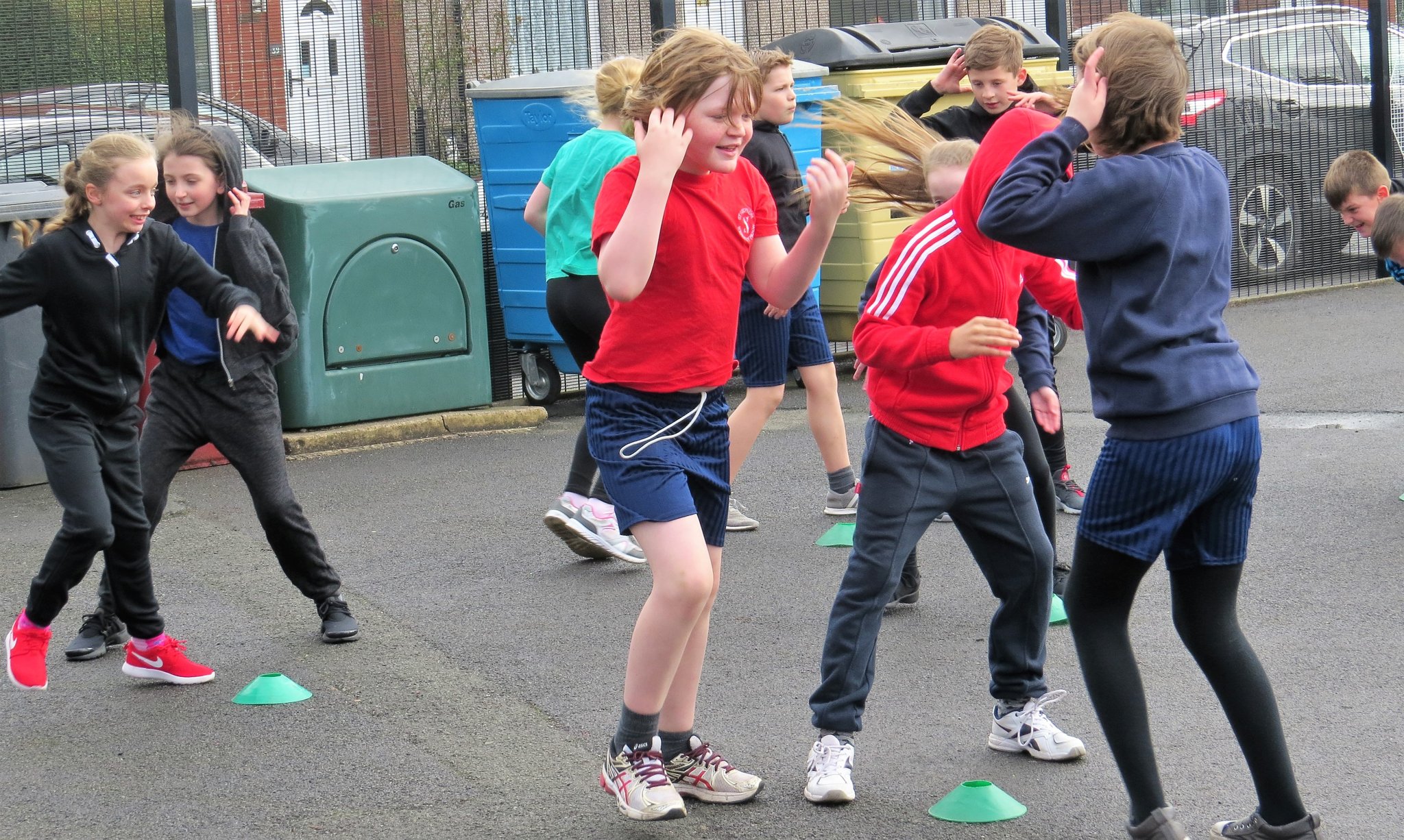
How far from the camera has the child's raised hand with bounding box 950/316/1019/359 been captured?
3.40 m

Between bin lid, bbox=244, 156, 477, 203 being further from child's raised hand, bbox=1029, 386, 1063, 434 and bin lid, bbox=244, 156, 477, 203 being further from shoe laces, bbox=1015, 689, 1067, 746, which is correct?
shoe laces, bbox=1015, 689, 1067, 746

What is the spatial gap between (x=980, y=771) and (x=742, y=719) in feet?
2.25

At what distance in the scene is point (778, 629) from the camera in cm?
511

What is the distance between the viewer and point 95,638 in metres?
5.09

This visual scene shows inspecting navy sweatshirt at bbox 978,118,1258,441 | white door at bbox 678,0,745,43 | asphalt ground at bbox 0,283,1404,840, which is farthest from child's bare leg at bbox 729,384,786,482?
white door at bbox 678,0,745,43

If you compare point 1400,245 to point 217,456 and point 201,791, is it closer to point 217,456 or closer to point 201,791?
point 201,791

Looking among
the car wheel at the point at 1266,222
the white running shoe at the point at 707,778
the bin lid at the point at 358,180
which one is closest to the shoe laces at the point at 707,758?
the white running shoe at the point at 707,778

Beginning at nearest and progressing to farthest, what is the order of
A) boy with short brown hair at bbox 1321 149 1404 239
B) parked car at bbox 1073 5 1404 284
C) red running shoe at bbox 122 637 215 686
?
red running shoe at bbox 122 637 215 686 → boy with short brown hair at bbox 1321 149 1404 239 → parked car at bbox 1073 5 1404 284

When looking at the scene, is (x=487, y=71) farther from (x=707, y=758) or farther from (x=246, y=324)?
(x=707, y=758)

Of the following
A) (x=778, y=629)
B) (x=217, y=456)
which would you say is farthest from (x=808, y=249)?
(x=217, y=456)

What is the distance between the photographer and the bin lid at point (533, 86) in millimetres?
8500

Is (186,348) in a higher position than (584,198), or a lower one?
lower

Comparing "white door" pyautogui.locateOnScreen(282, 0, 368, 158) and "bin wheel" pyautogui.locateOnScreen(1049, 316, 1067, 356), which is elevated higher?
"white door" pyautogui.locateOnScreen(282, 0, 368, 158)

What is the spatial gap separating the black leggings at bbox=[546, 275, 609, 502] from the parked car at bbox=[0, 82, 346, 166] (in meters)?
2.77
